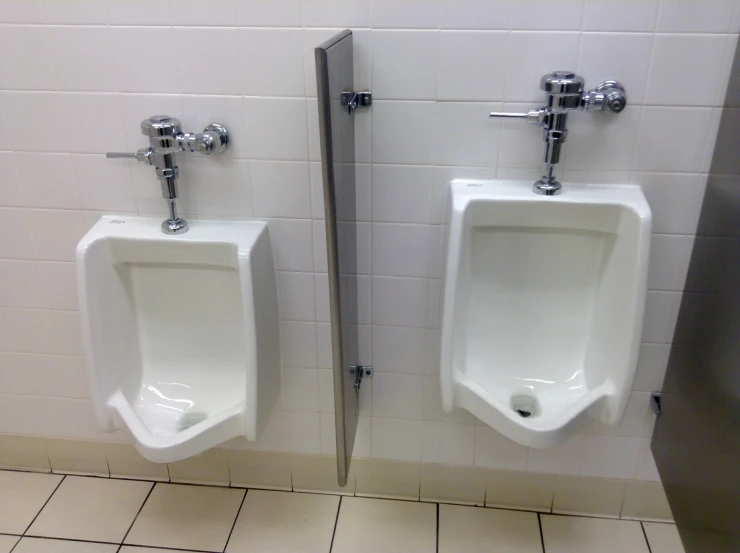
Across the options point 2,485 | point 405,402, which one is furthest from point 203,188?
point 2,485

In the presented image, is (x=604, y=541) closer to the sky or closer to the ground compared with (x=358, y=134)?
closer to the ground

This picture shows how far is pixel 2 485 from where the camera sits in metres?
1.89

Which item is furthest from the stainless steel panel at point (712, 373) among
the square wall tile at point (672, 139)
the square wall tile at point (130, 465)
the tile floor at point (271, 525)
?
the square wall tile at point (130, 465)

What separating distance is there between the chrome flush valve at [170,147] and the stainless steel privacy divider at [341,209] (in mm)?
304

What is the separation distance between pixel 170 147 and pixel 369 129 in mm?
420

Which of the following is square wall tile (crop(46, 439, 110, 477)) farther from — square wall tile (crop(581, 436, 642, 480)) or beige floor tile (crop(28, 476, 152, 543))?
square wall tile (crop(581, 436, 642, 480))

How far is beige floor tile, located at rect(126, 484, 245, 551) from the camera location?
1714 millimetres

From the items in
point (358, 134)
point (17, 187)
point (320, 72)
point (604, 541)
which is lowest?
point (604, 541)

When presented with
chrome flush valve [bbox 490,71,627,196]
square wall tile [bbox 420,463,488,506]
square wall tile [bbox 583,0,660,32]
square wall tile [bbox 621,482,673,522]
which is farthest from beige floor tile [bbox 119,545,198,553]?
square wall tile [bbox 583,0,660,32]

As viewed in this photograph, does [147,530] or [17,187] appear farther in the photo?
[147,530]

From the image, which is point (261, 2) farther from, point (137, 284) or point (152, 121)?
point (137, 284)

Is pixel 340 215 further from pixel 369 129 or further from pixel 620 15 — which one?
pixel 620 15

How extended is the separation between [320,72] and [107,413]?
93 centimetres

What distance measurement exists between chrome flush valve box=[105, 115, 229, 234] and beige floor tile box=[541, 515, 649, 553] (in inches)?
48.3
